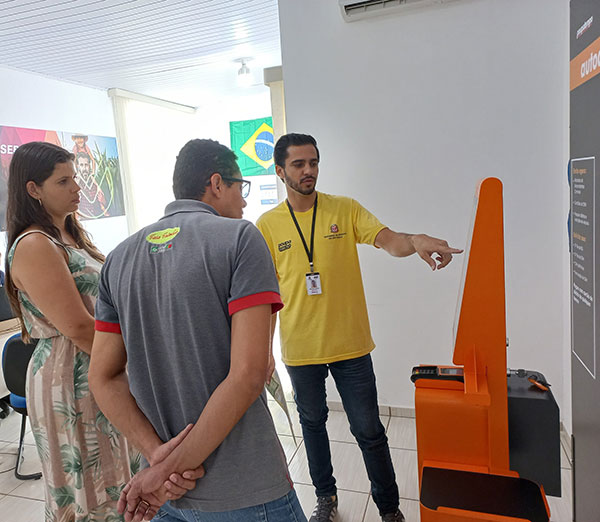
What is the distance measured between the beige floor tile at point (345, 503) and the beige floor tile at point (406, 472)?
206 mm

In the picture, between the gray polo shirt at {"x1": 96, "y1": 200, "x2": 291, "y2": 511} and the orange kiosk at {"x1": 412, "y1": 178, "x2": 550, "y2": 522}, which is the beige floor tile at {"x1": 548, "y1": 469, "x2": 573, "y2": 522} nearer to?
the orange kiosk at {"x1": 412, "y1": 178, "x2": 550, "y2": 522}

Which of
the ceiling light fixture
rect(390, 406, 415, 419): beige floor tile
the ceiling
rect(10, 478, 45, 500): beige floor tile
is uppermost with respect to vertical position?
the ceiling

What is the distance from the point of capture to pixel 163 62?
200 inches

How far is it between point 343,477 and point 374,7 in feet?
9.03

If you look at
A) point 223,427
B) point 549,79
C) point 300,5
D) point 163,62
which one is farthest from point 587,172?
point 163,62

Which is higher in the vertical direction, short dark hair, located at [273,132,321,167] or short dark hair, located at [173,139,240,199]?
short dark hair, located at [273,132,321,167]

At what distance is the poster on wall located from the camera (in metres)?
5.45

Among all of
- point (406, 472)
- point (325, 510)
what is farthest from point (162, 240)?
point (406, 472)

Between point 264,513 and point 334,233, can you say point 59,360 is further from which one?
point 334,233

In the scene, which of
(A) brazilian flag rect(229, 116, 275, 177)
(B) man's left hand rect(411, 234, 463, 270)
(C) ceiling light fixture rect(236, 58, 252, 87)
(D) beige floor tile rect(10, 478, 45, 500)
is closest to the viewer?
(B) man's left hand rect(411, 234, 463, 270)

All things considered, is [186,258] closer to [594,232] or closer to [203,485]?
[203,485]

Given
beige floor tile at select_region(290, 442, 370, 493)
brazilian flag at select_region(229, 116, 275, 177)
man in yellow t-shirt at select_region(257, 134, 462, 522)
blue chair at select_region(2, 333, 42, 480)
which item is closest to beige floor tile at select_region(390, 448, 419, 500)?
beige floor tile at select_region(290, 442, 370, 493)

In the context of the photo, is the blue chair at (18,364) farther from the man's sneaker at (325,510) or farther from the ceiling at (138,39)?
the ceiling at (138,39)

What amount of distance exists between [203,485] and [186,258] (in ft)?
1.73
